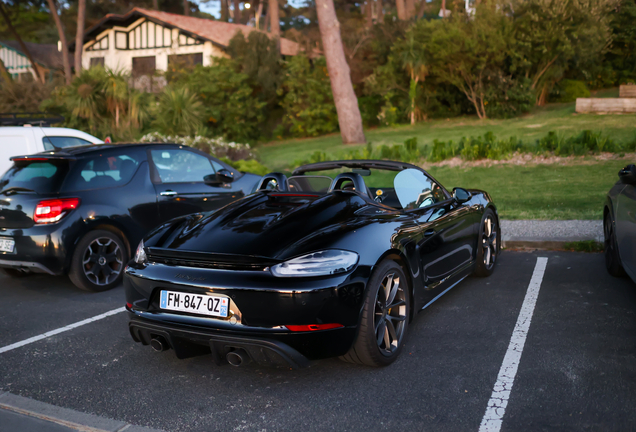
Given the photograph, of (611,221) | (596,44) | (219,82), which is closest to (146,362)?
(611,221)

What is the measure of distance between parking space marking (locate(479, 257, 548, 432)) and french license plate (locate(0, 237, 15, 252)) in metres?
4.84

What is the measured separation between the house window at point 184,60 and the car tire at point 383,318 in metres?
31.1

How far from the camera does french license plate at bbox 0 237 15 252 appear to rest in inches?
235

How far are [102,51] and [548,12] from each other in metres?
28.4

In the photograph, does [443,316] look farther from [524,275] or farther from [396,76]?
[396,76]

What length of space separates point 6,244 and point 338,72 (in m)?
17.3

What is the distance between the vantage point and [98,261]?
630 cm

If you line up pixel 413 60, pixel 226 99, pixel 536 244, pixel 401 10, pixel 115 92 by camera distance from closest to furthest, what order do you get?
pixel 536 244, pixel 115 92, pixel 413 60, pixel 226 99, pixel 401 10

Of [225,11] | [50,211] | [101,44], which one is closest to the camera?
[50,211]

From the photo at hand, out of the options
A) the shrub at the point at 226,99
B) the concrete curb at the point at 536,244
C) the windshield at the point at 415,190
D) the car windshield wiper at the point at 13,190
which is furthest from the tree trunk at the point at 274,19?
the windshield at the point at 415,190

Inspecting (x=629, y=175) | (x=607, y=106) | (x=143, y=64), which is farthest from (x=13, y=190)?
(x=143, y=64)

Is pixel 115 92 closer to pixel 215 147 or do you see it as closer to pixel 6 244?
pixel 215 147

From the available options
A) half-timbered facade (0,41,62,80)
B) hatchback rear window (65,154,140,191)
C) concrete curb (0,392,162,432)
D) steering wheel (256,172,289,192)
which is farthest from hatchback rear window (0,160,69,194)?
half-timbered facade (0,41,62,80)

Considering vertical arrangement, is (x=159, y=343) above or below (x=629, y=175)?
below
